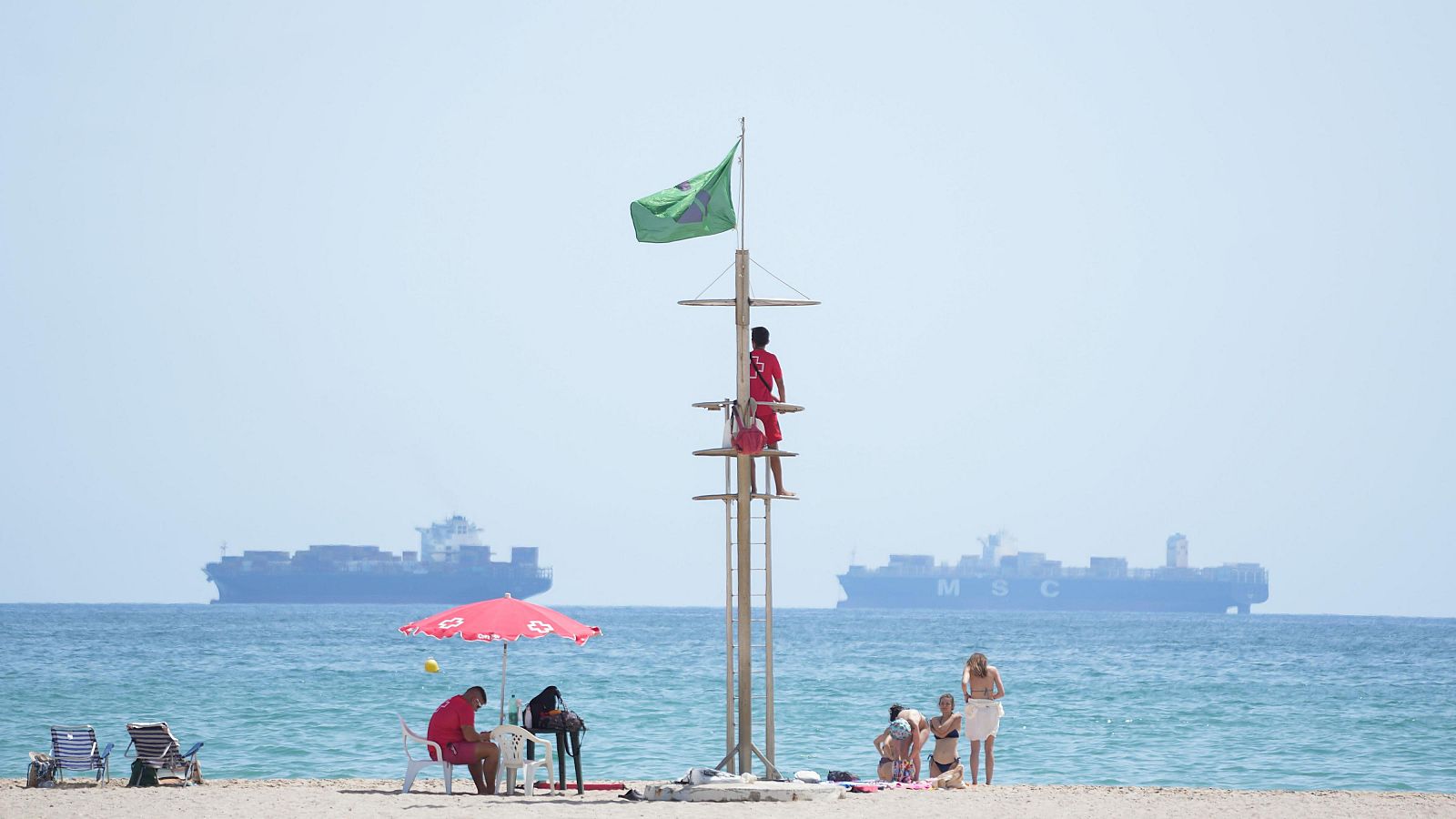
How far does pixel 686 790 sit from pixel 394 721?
1391cm

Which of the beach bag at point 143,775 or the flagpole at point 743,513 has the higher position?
the flagpole at point 743,513

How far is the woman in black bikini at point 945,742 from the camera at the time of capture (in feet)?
45.7

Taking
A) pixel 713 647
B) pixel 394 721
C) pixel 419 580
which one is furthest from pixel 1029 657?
pixel 419 580

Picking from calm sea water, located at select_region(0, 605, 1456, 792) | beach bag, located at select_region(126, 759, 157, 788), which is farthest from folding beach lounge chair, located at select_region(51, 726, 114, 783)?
calm sea water, located at select_region(0, 605, 1456, 792)

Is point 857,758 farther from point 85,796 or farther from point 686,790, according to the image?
point 85,796

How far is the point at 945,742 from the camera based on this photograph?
1396 centimetres

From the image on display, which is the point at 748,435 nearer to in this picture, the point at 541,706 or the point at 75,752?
the point at 541,706

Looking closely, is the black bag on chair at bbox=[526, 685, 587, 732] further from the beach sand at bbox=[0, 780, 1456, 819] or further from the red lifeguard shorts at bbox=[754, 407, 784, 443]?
the red lifeguard shorts at bbox=[754, 407, 784, 443]

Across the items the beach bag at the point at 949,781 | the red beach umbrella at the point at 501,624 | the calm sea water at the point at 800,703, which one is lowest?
the calm sea water at the point at 800,703

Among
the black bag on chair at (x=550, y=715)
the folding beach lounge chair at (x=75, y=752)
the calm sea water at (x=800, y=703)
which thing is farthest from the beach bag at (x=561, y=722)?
the calm sea water at (x=800, y=703)

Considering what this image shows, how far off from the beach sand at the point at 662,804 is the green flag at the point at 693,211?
421 centimetres

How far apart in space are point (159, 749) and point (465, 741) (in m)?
2.83

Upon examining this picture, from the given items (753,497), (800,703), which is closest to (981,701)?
(753,497)

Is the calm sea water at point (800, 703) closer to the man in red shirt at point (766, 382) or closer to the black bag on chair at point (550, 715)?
the black bag on chair at point (550, 715)
